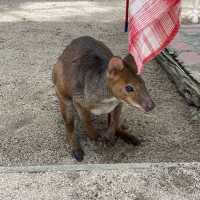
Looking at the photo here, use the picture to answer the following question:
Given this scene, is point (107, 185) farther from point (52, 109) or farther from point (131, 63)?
point (52, 109)

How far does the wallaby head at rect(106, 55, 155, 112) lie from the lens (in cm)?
312

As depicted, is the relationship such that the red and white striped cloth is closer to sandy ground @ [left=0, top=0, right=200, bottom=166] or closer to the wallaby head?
the wallaby head

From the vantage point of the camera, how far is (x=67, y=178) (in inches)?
117

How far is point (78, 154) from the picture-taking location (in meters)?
3.66

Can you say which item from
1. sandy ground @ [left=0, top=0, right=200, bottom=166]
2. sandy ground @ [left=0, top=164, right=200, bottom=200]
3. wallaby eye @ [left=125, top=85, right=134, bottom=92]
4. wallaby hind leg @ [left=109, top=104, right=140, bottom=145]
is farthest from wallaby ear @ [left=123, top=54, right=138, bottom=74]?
sandy ground @ [left=0, top=0, right=200, bottom=166]

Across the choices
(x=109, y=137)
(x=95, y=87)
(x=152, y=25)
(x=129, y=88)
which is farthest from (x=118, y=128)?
(x=152, y=25)

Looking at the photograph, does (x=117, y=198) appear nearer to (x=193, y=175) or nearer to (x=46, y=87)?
(x=193, y=175)

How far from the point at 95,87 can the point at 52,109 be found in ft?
3.69

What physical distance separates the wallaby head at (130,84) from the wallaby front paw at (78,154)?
69 centimetres

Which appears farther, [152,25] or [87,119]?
[87,119]

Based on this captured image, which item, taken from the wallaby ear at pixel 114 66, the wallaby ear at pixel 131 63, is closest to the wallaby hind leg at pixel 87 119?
the wallaby ear at pixel 114 66

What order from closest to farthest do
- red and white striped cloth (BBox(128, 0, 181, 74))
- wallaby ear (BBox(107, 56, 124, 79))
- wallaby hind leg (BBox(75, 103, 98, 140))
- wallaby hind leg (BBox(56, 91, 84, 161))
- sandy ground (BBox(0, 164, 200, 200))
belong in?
red and white striped cloth (BBox(128, 0, 181, 74))
sandy ground (BBox(0, 164, 200, 200))
wallaby ear (BBox(107, 56, 124, 79))
wallaby hind leg (BBox(75, 103, 98, 140))
wallaby hind leg (BBox(56, 91, 84, 161))

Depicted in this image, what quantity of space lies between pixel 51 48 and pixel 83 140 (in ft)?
8.05

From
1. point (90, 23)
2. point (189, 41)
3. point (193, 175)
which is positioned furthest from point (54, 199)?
point (90, 23)
